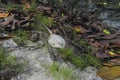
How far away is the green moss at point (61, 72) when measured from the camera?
9.80ft

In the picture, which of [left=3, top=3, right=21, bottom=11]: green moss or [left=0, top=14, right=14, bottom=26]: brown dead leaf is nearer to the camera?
[left=0, top=14, right=14, bottom=26]: brown dead leaf

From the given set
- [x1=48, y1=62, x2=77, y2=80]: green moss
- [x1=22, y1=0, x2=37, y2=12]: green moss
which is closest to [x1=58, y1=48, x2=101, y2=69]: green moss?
[x1=48, y1=62, x2=77, y2=80]: green moss

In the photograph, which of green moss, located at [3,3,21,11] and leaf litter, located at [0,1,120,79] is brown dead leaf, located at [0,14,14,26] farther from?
green moss, located at [3,3,21,11]

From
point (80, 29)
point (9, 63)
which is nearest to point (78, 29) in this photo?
point (80, 29)

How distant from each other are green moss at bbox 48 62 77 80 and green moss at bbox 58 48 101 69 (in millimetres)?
206

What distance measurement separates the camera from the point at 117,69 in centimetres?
333

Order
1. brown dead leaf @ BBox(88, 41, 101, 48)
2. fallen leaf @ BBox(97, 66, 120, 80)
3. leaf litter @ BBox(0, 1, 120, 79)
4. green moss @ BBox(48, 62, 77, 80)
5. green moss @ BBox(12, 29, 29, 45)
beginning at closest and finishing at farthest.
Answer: green moss @ BBox(48, 62, 77, 80) → fallen leaf @ BBox(97, 66, 120, 80) → green moss @ BBox(12, 29, 29, 45) → leaf litter @ BBox(0, 1, 120, 79) → brown dead leaf @ BBox(88, 41, 101, 48)

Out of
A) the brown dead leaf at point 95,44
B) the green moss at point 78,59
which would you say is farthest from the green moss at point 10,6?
the brown dead leaf at point 95,44

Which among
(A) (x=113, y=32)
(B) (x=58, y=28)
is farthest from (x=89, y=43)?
(A) (x=113, y=32)

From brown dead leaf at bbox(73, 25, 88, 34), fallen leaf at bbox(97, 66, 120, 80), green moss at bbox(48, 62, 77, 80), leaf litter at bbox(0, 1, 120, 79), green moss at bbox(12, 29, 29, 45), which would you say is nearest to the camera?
green moss at bbox(48, 62, 77, 80)

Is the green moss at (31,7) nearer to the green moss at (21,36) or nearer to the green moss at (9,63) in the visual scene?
the green moss at (21,36)

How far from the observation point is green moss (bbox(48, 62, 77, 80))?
2987 mm

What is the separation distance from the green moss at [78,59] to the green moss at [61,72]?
206mm

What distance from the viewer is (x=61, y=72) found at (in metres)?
3.03
